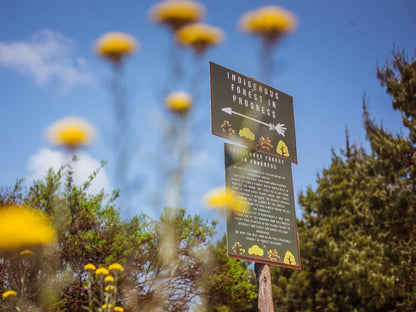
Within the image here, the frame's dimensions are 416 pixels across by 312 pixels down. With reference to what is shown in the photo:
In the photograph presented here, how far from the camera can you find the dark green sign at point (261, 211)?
174 inches

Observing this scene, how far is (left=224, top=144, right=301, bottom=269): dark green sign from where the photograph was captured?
14.5 feet

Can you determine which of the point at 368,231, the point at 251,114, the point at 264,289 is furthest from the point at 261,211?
the point at 368,231

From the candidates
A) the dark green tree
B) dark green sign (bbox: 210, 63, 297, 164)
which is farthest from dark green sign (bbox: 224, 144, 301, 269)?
the dark green tree

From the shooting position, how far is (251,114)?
197 inches

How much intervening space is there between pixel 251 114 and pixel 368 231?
9.62 metres

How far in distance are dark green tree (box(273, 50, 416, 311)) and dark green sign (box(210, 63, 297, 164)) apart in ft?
22.1

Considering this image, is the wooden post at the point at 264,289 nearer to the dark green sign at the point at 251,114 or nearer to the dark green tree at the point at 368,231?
the dark green sign at the point at 251,114

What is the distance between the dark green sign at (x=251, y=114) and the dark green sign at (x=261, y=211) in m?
0.15

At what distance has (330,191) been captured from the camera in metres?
17.1

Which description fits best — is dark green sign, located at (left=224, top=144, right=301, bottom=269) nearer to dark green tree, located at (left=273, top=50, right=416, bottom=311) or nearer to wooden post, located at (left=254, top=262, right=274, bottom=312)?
wooden post, located at (left=254, top=262, right=274, bottom=312)

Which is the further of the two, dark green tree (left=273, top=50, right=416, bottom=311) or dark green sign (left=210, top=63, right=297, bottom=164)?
dark green tree (left=273, top=50, right=416, bottom=311)

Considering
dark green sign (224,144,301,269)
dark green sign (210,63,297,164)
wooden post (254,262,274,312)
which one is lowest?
wooden post (254,262,274,312)

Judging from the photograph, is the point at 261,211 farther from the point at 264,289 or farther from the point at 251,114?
the point at 251,114

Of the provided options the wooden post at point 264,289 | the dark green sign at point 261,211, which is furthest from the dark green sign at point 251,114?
the wooden post at point 264,289
